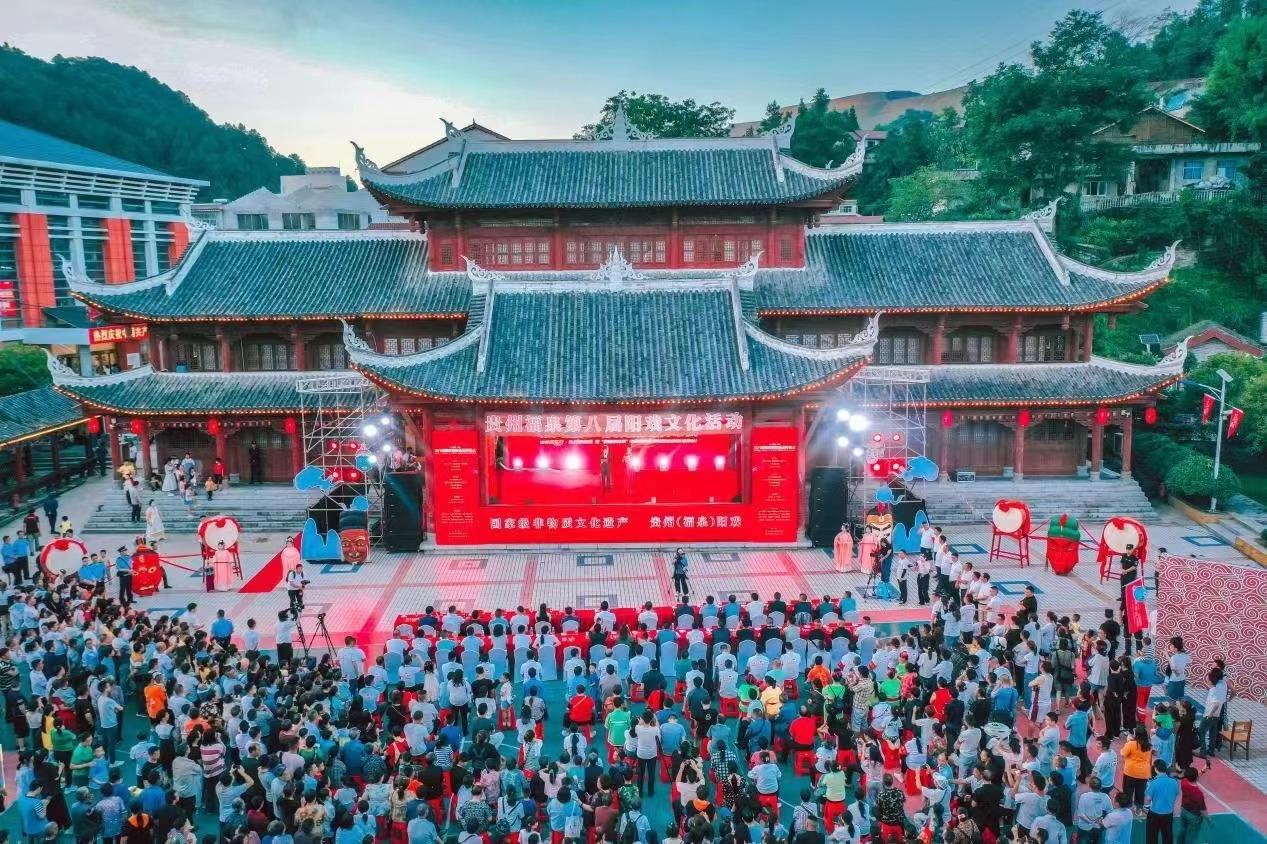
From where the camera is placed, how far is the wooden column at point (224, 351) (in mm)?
33344

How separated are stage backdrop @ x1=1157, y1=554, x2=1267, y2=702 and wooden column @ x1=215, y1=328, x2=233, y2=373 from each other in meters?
30.0

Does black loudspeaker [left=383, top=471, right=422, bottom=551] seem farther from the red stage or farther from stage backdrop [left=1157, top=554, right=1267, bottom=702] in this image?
stage backdrop [left=1157, top=554, right=1267, bottom=702]

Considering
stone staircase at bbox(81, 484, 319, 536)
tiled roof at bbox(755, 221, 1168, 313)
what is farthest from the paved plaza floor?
tiled roof at bbox(755, 221, 1168, 313)

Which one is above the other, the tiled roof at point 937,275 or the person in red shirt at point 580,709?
the tiled roof at point 937,275

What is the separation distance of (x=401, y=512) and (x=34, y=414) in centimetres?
1916

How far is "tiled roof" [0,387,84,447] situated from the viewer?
113 ft

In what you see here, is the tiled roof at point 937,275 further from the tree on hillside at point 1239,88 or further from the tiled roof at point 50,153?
the tiled roof at point 50,153

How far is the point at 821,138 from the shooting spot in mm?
78000

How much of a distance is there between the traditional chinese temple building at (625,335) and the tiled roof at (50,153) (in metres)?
30.0

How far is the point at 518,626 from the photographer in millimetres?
18047

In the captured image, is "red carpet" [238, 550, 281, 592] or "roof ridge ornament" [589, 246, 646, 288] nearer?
"red carpet" [238, 550, 281, 592]

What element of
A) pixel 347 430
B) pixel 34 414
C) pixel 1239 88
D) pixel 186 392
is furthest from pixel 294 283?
pixel 1239 88

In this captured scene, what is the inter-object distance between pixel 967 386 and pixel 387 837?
25231 mm

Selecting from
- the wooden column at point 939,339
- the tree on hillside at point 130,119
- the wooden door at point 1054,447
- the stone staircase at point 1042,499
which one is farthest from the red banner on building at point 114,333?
the tree on hillside at point 130,119
